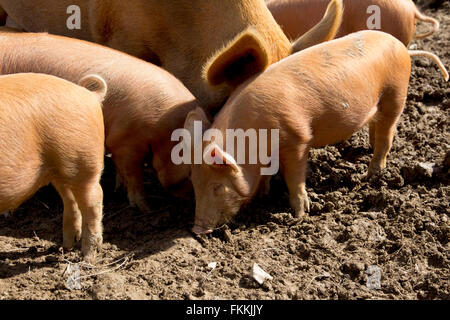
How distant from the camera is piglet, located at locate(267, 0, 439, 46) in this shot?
5426mm

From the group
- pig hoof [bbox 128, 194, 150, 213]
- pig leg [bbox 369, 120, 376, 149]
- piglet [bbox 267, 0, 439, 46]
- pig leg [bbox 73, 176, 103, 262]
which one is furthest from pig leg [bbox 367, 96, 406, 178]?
pig leg [bbox 73, 176, 103, 262]

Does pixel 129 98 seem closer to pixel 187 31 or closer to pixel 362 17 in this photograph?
pixel 187 31

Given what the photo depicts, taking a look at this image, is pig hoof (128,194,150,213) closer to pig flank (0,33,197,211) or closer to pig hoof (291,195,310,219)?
pig flank (0,33,197,211)

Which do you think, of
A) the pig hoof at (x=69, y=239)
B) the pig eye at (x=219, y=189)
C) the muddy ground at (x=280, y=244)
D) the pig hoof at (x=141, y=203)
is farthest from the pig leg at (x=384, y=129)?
the pig hoof at (x=69, y=239)

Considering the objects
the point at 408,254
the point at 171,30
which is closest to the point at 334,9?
the point at 171,30

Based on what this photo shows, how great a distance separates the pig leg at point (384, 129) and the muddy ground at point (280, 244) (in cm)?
12

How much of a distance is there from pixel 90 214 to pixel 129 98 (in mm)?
830

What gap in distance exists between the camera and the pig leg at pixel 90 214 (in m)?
3.66

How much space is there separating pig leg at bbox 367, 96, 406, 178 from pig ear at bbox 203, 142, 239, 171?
1.27m

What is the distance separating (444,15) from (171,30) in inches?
152

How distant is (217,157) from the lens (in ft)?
12.3

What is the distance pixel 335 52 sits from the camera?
14.0 ft

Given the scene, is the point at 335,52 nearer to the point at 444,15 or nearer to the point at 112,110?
the point at 112,110

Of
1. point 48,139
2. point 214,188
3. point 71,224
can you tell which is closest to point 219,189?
point 214,188
